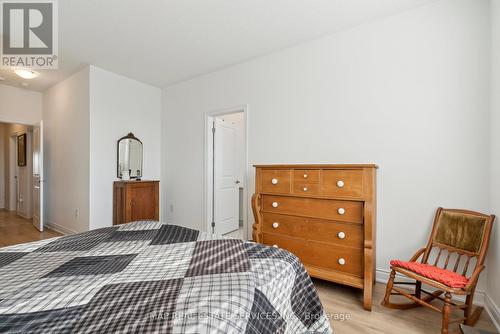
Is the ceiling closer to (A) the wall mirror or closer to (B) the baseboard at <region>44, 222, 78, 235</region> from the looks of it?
(A) the wall mirror

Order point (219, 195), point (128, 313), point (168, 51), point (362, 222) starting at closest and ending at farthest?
point (128, 313) → point (362, 222) → point (168, 51) → point (219, 195)

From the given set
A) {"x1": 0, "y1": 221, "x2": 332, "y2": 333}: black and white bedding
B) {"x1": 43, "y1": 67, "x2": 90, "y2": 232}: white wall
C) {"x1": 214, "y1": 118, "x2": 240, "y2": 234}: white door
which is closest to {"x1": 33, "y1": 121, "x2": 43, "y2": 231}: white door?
{"x1": 43, "y1": 67, "x2": 90, "y2": 232}: white wall

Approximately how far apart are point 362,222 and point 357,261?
0.34 metres

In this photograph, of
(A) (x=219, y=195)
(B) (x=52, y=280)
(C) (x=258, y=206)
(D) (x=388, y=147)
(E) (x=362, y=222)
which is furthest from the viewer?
(A) (x=219, y=195)

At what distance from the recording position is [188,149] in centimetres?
405

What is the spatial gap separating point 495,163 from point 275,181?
1744 mm

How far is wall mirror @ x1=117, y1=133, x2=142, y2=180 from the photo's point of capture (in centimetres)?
378

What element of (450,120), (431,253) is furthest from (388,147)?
(431,253)

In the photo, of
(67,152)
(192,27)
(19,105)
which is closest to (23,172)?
(19,105)

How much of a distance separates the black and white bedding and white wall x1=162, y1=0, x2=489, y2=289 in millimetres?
1579

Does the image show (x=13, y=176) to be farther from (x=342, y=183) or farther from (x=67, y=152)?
(x=342, y=183)

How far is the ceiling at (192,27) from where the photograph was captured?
2230mm

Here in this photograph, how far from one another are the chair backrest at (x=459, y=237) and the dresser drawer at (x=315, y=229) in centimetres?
63

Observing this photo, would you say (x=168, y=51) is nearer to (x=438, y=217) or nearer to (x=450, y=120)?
(x=450, y=120)
